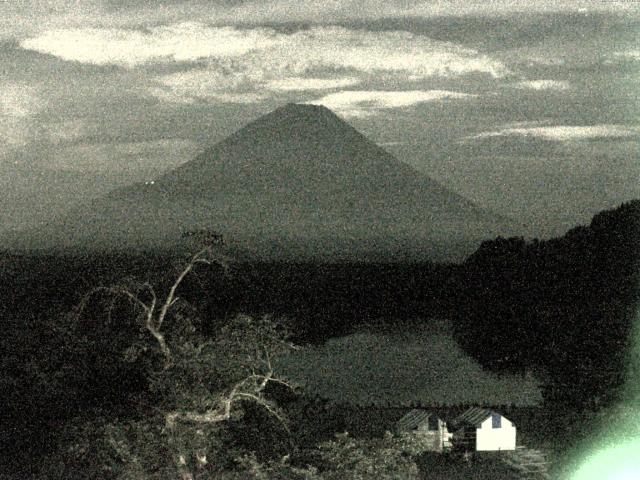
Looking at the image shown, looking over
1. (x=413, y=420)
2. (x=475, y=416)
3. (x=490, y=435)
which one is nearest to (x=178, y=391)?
(x=413, y=420)

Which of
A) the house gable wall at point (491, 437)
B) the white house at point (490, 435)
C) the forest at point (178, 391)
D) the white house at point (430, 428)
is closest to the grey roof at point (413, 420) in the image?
the white house at point (430, 428)

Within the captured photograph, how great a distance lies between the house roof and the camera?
1561cm

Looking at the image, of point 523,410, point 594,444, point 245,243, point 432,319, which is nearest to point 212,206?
point 245,243

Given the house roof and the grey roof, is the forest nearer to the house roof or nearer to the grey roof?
the house roof

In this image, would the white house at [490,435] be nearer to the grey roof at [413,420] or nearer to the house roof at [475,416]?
the house roof at [475,416]

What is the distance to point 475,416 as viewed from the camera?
16047mm

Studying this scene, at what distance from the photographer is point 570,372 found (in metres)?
13.3

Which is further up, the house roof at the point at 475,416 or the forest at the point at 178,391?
the forest at the point at 178,391

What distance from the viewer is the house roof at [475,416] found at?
15609 mm

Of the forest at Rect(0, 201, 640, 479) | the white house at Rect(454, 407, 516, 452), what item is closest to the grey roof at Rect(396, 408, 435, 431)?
the white house at Rect(454, 407, 516, 452)

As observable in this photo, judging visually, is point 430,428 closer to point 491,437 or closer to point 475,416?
point 475,416

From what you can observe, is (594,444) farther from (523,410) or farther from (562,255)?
(562,255)

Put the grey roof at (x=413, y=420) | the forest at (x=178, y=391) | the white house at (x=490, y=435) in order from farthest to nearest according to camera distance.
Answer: the white house at (x=490, y=435)
the grey roof at (x=413, y=420)
the forest at (x=178, y=391)

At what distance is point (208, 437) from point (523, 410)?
46.4ft
